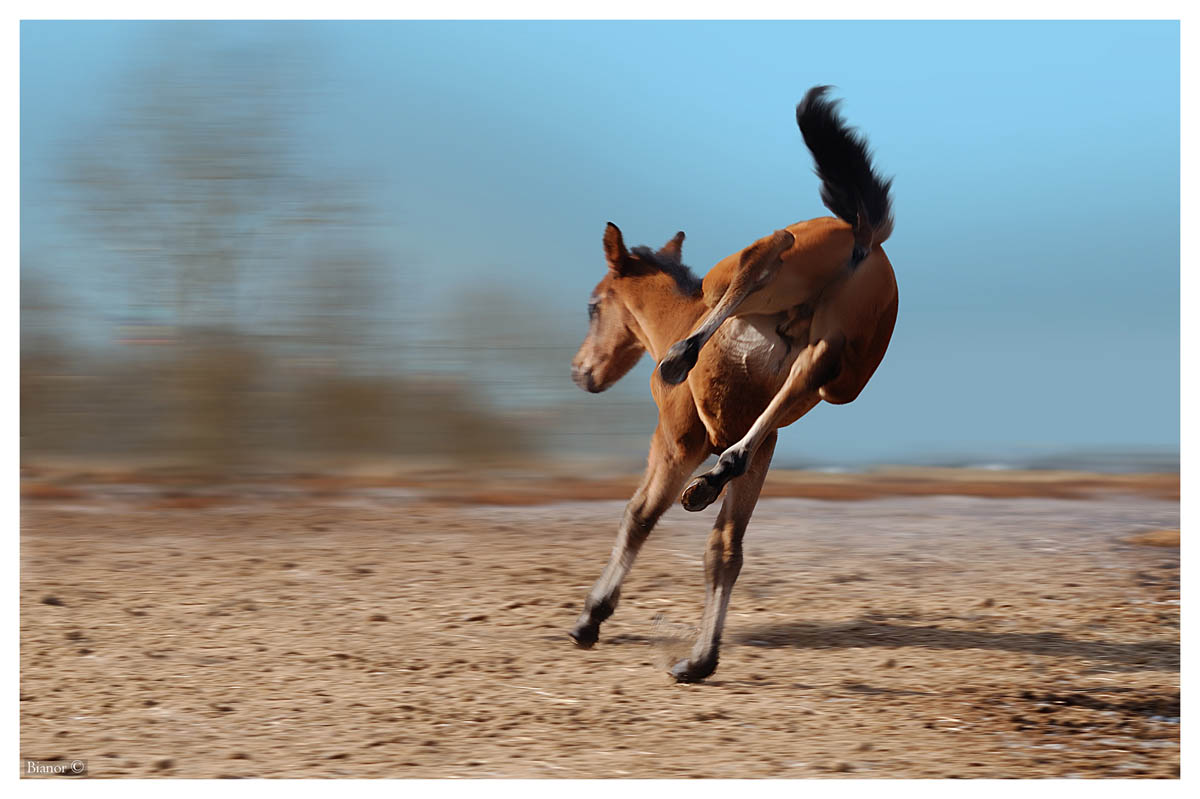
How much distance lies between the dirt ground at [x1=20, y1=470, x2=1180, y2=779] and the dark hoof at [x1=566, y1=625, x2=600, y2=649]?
0.41 feet

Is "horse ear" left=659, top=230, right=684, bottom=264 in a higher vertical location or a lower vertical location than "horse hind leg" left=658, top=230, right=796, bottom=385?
higher

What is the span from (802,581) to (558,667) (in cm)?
251

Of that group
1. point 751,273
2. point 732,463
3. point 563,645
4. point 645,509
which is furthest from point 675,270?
point 563,645

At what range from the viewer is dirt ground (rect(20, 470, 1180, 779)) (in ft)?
16.4

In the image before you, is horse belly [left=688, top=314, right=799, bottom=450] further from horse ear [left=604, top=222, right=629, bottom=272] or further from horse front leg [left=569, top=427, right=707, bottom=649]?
horse ear [left=604, top=222, right=629, bottom=272]

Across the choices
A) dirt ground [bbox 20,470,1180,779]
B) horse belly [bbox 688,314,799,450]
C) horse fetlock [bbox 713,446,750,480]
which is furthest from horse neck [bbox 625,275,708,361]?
dirt ground [bbox 20,470,1180,779]

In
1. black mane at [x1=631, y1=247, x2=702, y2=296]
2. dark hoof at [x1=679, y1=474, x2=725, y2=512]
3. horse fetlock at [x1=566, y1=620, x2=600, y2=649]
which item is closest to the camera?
dark hoof at [x1=679, y1=474, x2=725, y2=512]

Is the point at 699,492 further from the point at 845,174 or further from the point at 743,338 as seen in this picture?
the point at 845,174

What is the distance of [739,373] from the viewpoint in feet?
17.9

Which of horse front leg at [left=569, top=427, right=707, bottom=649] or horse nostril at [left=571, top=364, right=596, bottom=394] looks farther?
horse nostril at [left=571, top=364, right=596, bottom=394]

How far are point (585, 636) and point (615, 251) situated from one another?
6.20ft

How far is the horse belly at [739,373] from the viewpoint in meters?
5.33

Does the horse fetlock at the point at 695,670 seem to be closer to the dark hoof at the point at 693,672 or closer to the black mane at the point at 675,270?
the dark hoof at the point at 693,672

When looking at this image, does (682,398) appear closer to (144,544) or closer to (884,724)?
(884,724)
